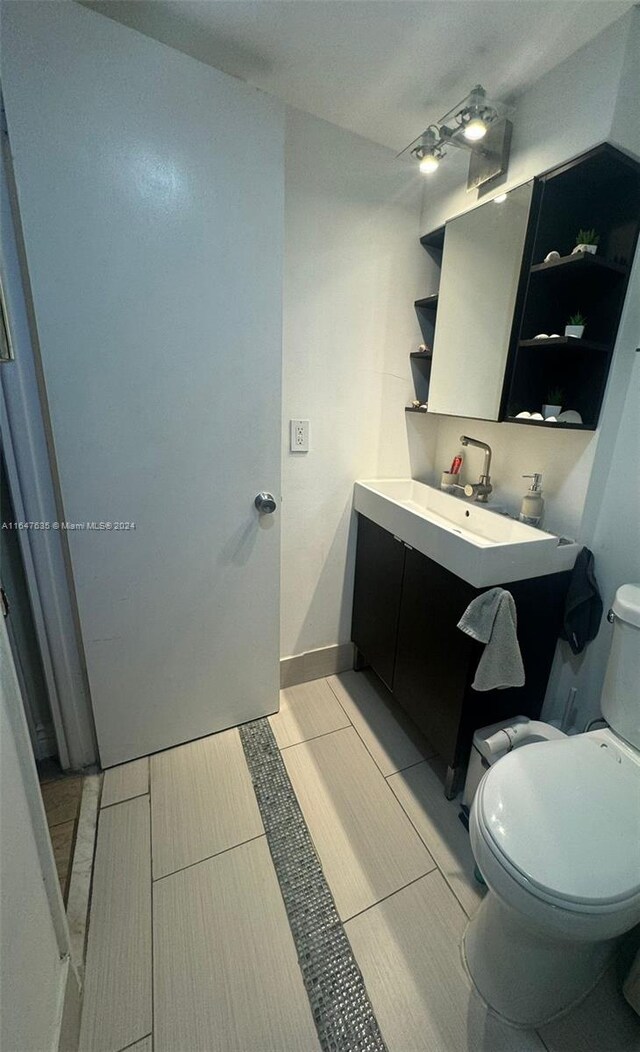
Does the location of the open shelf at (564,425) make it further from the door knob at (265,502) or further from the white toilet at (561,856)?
the door knob at (265,502)

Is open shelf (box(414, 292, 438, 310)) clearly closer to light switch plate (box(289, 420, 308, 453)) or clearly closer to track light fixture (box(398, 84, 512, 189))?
track light fixture (box(398, 84, 512, 189))

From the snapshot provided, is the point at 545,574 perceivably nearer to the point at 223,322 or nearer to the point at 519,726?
the point at 519,726

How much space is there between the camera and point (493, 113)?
119cm

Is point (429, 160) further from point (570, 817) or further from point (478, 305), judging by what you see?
point (570, 817)

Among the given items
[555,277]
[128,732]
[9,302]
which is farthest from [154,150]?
[128,732]

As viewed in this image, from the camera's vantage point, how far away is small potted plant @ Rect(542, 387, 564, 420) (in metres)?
1.26

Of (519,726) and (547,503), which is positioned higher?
(547,503)

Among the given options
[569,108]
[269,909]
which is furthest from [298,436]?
[269,909]

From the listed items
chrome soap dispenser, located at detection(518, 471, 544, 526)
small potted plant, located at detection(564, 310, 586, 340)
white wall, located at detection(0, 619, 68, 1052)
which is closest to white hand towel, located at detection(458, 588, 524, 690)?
Answer: chrome soap dispenser, located at detection(518, 471, 544, 526)

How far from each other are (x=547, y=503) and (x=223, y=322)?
4.00ft

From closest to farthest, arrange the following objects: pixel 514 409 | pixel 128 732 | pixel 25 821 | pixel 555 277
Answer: pixel 25 821 → pixel 555 277 → pixel 514 409 → pixel 128 732

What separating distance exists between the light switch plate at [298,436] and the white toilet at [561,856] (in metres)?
1.16

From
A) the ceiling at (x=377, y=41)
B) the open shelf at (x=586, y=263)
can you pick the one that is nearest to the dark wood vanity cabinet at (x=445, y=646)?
the open shelf at (x=586, y=263)

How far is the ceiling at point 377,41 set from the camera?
103cm
